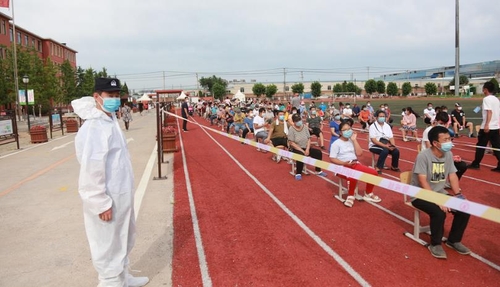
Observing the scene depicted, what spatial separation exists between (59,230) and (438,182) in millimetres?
5500

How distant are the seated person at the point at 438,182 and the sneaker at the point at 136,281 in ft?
11.2

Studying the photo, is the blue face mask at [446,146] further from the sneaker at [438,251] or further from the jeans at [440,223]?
the sneaker at [438,251]

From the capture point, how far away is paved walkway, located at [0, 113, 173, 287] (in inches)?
155

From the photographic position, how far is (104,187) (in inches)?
116

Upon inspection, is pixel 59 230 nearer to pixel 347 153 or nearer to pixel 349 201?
pixel 349 201

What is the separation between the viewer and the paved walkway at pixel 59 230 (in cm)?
393

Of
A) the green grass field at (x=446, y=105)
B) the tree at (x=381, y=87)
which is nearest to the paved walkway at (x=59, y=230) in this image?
the green grass field at (x=446, y=105)

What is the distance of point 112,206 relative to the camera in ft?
10.0

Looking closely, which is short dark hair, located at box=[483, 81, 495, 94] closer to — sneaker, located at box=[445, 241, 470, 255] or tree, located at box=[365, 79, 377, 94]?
sneaker, located at box=[445, 241, 470, 255]

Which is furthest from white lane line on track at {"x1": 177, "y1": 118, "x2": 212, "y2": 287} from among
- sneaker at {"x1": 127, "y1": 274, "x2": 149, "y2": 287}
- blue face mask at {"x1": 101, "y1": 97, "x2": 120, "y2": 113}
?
blue face mask at {"x1": 101, "y1": 97, "x2": 120, "y2": 113}

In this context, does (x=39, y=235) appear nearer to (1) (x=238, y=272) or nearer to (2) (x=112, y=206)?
(2) (x=112, y=206)

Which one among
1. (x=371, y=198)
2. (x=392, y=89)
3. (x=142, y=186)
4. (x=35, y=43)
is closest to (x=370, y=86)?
(x=392, y=89)

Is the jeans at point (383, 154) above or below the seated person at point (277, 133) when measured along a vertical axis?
below

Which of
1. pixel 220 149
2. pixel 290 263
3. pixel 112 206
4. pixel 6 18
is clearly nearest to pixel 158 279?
pixel 112 206
